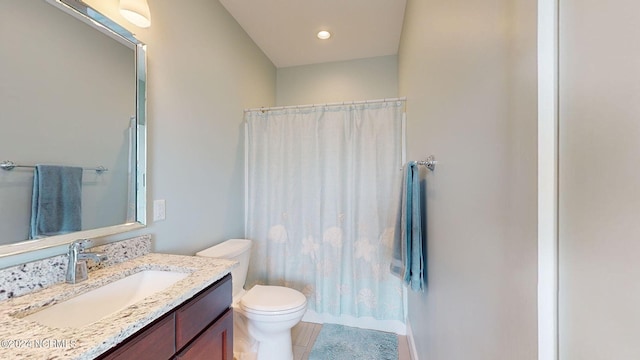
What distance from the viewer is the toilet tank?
1.72 metres

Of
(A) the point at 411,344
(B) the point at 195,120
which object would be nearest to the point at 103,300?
(B) the point at 195,120

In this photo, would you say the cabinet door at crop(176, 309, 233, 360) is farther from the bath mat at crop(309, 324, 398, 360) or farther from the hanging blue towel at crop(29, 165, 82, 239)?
the bath mat at crop(309, 324, 398, 360)

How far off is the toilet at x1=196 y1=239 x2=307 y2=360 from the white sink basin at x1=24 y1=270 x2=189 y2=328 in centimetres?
45

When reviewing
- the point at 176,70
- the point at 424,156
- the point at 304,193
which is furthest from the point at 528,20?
the point at 304,193

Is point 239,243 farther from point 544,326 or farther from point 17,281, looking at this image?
point 544,326

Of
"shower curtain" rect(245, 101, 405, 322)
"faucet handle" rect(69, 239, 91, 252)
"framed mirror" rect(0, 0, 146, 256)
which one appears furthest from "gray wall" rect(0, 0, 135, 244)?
"shower curtain" rect(245, 101, 405, 322)

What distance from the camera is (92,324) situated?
0.70m

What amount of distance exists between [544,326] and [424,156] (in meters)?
1.10

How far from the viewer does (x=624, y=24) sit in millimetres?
317

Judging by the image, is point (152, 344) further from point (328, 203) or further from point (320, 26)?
point (320, 26)

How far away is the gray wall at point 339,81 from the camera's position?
2.88 m

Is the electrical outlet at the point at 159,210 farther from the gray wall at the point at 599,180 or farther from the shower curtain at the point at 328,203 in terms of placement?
the gray wall at the point at 599,180

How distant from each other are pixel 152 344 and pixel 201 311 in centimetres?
22

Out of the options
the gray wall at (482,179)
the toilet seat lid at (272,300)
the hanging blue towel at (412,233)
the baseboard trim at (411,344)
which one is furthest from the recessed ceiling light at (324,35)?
the baseboard trim at (411,344)
